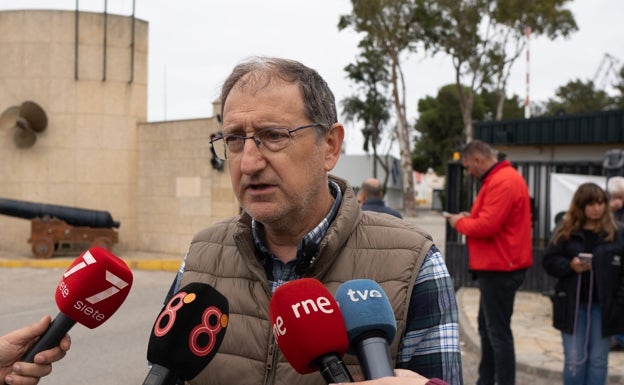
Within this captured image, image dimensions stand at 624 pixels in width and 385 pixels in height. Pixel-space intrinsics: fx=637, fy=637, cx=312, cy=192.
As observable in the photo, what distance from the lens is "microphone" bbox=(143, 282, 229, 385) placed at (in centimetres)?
142

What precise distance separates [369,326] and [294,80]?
72 cm

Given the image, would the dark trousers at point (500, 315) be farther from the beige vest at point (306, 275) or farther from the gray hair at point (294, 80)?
the gray hair at point (294, 80)

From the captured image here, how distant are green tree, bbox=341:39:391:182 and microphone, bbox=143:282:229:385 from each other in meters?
37.7

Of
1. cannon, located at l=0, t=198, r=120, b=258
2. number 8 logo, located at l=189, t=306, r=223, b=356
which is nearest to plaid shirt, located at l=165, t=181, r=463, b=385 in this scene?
number 8 logo, located at l=189, t=306, r=223, b=356

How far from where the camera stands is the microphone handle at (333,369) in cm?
124

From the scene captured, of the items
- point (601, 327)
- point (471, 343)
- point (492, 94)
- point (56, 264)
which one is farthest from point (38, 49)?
point (492, 94)

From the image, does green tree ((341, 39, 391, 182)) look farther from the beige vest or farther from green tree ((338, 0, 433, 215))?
the beige vest

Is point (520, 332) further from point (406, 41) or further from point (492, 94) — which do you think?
point (492, 94)

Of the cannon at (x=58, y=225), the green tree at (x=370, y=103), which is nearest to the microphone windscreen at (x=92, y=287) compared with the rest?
the cannon at (x=58, y=225)

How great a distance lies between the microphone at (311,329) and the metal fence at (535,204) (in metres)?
7.92

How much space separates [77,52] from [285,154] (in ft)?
43.0

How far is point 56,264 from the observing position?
12117 millimetres

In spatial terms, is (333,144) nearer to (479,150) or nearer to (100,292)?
(100,292)

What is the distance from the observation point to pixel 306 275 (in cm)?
172
